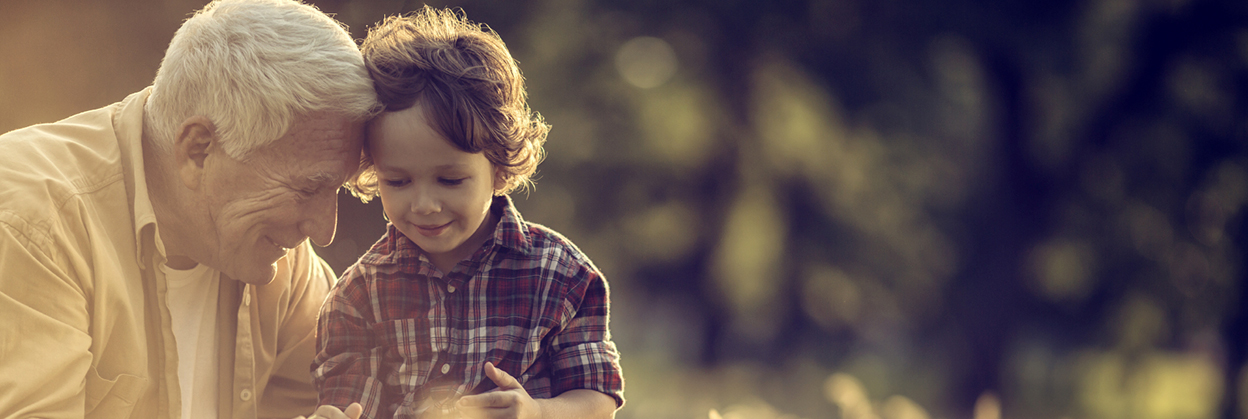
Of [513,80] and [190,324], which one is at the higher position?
[513,80]

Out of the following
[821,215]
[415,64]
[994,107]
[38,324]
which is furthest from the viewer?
[821,215]

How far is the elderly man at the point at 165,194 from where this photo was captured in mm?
1831

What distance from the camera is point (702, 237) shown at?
5.88 meters

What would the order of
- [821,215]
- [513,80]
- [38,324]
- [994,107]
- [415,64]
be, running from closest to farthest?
1. [38,324]
2. [415,64]
3. [513,80]
4. [994,107]
5. [821,215]

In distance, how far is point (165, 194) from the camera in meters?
2.16

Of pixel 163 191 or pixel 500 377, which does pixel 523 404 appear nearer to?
pixel 500 377

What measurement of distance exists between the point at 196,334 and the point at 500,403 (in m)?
0.92

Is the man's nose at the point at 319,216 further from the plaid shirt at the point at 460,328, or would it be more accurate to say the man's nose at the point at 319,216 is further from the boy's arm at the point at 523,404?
the boy's arm at the point at 523,404

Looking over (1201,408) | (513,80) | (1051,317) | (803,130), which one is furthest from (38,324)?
(1201,408)

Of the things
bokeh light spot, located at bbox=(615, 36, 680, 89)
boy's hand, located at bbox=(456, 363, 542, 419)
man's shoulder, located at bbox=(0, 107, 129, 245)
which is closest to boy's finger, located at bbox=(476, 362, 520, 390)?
boy's hand, located at bbox=(456, 363, 542, 419)

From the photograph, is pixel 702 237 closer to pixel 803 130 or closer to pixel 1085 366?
pixel 803 130

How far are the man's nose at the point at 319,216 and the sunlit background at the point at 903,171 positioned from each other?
104 inches

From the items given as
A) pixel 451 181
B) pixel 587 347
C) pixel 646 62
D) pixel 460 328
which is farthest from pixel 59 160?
pixel 646 62

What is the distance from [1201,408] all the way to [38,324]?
548 centimetres
